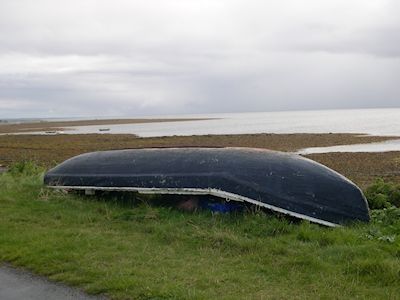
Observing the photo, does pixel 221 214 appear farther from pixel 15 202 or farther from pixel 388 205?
pixel 15 202

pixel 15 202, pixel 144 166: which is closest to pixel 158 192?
pixel 144 166

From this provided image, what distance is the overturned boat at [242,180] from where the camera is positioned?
22.8ft

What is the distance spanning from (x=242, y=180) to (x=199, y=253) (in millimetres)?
1981

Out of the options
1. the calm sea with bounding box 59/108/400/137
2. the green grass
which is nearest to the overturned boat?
the green grass

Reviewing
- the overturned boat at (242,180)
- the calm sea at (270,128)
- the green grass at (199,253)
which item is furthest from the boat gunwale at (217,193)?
the calm sea at (270,128)

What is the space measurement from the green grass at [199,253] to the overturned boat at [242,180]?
0.32 metres

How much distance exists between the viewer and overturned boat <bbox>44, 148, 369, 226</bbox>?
6.96 m

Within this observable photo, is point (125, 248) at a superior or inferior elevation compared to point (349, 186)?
inferior

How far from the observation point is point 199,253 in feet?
Answer: 18.2

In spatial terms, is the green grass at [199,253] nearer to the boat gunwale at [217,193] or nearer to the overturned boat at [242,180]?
the boat gunwale at [217,193]

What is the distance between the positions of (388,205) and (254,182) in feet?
8.38

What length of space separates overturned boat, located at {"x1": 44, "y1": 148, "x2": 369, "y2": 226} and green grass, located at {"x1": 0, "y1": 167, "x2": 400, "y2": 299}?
32 cm

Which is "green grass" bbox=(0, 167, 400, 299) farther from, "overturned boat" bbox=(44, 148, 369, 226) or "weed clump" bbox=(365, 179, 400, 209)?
"weed clump" bbox=(365, 179, 400, 209)

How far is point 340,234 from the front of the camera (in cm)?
605
